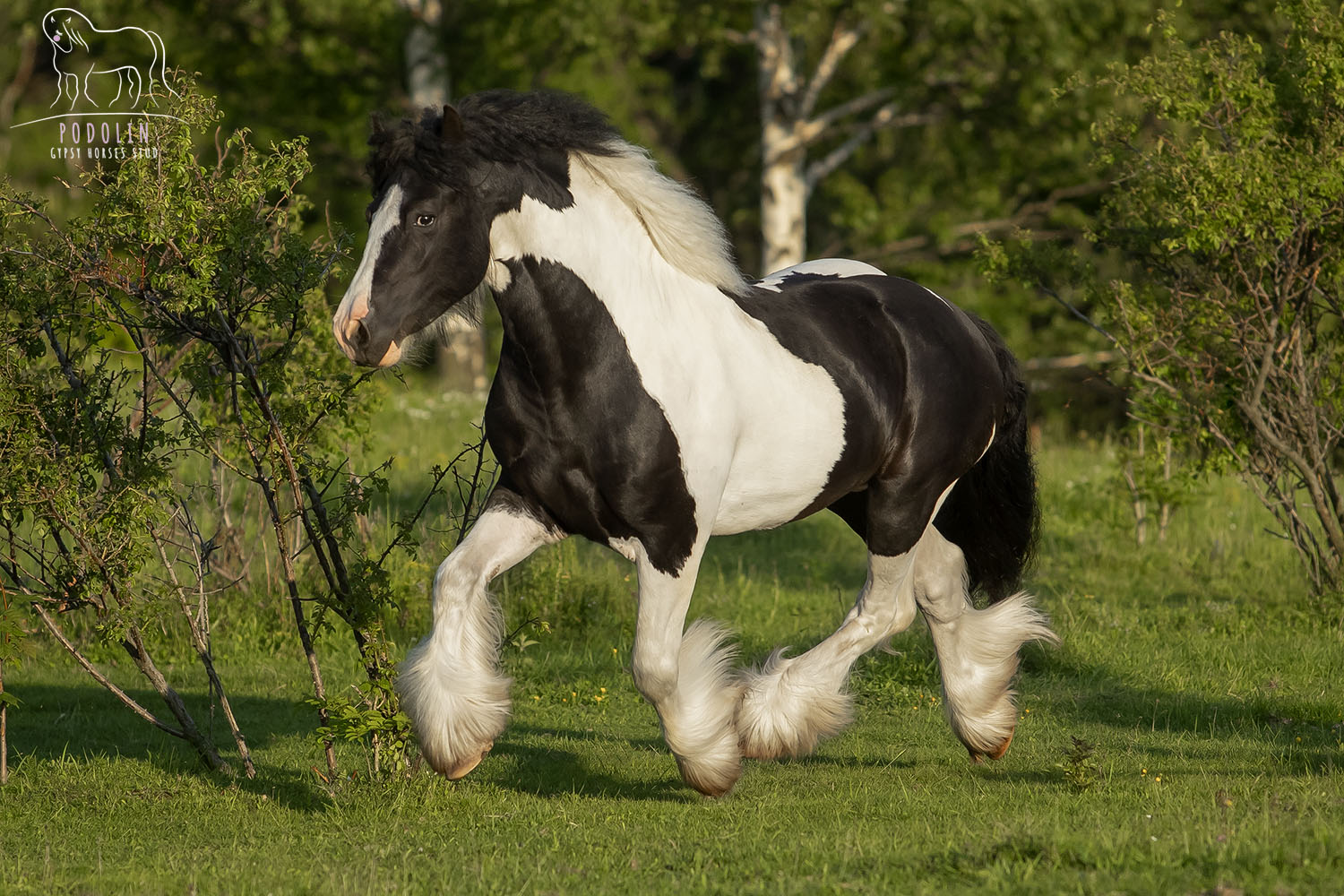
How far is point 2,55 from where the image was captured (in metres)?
29.9

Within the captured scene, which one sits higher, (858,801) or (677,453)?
(677,453)

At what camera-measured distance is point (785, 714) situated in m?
5.71

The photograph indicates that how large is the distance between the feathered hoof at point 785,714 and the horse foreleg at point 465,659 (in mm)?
1058

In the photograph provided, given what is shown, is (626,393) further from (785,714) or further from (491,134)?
(785,714)

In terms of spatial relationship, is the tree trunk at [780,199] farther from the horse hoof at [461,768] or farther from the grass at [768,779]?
the horse hoof at [461,768]

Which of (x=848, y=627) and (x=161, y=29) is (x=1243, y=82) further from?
(x=161, y=29)

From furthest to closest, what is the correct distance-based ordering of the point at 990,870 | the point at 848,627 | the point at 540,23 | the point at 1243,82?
the point at 540,23, the point at 1243,82, the point at 848,627, the point at 990,870

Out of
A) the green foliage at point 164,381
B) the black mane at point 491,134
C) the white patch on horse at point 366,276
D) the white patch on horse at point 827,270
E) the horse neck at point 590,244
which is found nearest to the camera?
the white patch on horse at point 366,276

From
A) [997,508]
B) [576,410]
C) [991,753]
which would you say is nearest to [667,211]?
[576,410]

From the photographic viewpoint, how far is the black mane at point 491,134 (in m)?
4.74

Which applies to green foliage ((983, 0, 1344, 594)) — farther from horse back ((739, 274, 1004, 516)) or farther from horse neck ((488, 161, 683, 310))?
horse neck ((488, 161, 683, 310))

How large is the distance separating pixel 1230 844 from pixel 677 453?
2.09 meters

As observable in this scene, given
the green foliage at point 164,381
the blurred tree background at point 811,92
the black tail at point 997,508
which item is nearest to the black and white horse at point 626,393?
the green foliage at point 164,381

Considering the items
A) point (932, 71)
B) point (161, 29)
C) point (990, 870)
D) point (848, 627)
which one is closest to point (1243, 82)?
point (848, 627)
